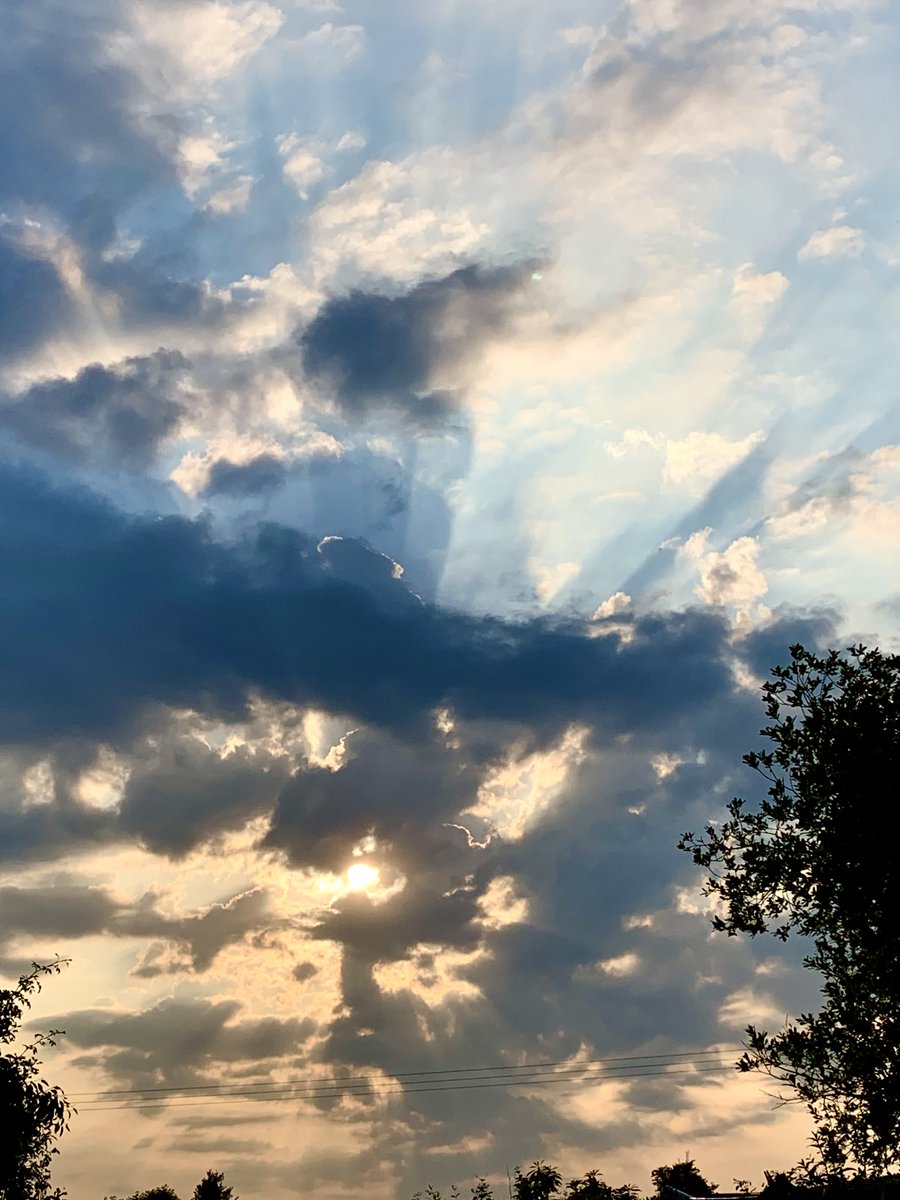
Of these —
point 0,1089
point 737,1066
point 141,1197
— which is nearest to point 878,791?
point 737,1066

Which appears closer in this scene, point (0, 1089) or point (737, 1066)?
point (737, 1066)

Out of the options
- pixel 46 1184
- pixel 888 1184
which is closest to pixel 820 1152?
pixel 888 1184

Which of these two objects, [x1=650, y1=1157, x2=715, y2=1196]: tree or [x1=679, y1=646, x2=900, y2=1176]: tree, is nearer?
[x1=679, y1=646, x2=900, y2=1176]: tree

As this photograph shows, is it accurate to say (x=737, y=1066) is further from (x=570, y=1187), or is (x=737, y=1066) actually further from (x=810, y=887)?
(x=570, y=1187)

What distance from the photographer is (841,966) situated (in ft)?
104

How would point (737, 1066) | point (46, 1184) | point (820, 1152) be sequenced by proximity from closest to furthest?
point (820, 1152) → point (737, 1066) → point (46, 1184)

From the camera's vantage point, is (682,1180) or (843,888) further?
(682,1180)

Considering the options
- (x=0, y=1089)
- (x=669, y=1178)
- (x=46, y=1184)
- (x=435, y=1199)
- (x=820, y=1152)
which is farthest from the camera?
(x=669, y=1178)

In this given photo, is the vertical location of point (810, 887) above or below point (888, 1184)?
above

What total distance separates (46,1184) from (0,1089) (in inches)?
518

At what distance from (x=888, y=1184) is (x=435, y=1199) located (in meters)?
87.2

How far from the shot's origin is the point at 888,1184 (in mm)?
31156

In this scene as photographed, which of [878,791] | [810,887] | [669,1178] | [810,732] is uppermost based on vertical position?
[810,732]

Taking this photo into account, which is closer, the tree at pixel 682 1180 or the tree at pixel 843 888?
the tree at pixel 843 888
